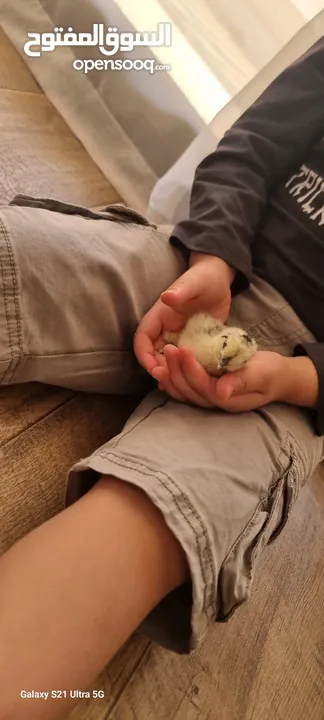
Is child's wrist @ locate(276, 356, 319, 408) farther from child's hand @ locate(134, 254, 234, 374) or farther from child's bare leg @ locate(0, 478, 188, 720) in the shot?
child's bare leg @ locate(0, 478, 188, 720)

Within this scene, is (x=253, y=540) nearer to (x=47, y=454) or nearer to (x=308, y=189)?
(x=47, y=454)

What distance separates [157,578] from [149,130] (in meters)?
0.80

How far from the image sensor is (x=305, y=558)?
752 millimetres

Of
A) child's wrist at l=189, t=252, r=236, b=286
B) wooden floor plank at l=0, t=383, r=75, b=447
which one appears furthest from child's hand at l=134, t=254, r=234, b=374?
wooden floor plank at l=0, t=383, r=75, b=447

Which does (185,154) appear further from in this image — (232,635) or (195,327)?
(232,635)

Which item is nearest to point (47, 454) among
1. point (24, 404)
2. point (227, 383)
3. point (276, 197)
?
point (24, 404)

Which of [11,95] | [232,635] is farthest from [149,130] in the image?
[232,635]

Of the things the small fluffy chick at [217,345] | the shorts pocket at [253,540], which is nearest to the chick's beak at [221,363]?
the small fluffy chick at [217,345]

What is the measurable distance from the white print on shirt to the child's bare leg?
423 mm

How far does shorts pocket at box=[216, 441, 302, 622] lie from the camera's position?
1.60 feet

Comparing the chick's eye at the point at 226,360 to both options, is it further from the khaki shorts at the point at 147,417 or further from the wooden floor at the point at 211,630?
the wooden floor at the point at 211,630

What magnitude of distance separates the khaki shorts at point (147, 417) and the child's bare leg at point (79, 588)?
0.8 inches

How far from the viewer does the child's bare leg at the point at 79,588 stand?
0.37m

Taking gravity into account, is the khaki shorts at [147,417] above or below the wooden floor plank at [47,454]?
above
